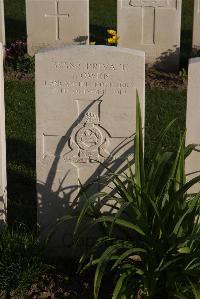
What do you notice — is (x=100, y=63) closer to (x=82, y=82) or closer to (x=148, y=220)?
(x=82, y=82)

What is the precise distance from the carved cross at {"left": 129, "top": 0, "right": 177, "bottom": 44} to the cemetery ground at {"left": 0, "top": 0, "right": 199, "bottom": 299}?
0.51 m

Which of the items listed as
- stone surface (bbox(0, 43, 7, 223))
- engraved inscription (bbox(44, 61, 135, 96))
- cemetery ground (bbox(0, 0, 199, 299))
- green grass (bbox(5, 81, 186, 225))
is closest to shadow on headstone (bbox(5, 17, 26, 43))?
cemetery ground (bbox(0, 0, 199, 299))

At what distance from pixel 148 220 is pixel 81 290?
0.67 m

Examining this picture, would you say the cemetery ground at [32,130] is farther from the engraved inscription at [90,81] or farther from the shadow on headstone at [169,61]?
the engraved inscription at [90,81]

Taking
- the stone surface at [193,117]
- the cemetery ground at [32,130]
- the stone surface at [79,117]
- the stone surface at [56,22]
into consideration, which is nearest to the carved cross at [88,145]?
the stone surface at [79,117]

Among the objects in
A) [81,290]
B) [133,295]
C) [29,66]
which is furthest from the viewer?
[29,66]

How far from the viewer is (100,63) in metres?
4.52

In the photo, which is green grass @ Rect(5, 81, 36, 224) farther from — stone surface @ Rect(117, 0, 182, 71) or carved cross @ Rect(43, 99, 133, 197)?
stone surface @ Rect(117, 0, 182, 71)

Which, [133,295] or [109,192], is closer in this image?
[133,295]

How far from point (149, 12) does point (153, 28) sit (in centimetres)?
24

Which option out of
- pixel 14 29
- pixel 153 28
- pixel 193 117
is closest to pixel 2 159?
pixel 193 117

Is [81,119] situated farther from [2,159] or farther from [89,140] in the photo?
[2,159]

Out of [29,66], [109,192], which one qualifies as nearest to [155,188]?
[109,192]

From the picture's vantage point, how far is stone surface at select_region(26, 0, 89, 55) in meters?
9.74
